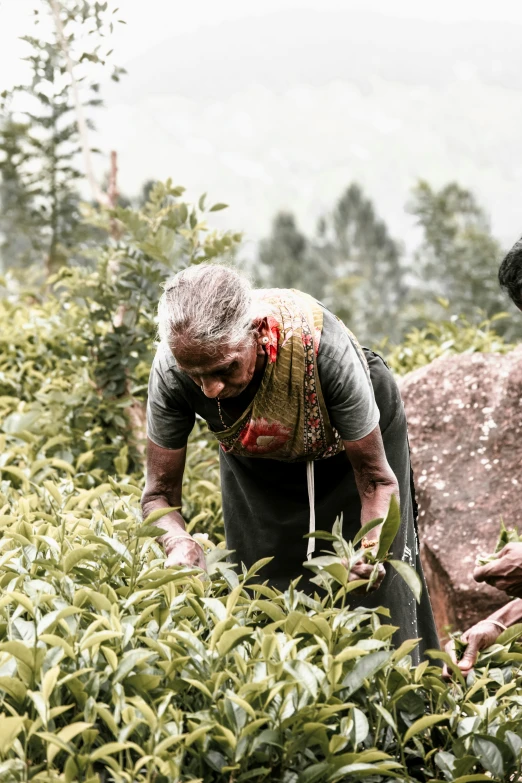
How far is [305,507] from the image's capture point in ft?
10.1

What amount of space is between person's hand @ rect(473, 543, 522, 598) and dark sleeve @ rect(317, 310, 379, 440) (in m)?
0.52

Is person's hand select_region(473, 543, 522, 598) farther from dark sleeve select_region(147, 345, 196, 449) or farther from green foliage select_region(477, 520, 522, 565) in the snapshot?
dark sleeve select_region(147, 345, 196, 449)

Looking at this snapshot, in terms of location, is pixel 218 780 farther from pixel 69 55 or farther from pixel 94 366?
pixel 69 55

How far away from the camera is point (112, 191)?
4.82 m

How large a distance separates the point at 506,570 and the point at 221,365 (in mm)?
817

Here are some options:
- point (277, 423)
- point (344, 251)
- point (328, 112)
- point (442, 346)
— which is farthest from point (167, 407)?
point (328, 112)

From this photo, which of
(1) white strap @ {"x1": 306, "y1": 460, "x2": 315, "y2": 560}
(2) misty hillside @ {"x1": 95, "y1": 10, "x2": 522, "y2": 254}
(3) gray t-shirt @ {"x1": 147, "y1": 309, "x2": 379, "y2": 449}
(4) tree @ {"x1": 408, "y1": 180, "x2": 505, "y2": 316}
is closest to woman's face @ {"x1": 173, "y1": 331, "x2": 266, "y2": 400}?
(3) gray t-shirt @ {"x1": 147, "y1": 309, "x2": 379, "y2": 449}

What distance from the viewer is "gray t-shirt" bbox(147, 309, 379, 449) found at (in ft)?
8.70

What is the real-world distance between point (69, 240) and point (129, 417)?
5.43m

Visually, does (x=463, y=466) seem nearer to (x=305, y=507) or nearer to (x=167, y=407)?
(x=305, y=507)

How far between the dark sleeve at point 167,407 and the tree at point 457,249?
31.4ft

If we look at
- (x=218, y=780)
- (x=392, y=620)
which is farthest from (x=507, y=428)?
(x=218, y=780)

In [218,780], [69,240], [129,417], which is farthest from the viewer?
Answer: [69,240]

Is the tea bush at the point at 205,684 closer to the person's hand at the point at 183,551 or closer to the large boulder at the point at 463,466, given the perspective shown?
the person's hand at the point at 183,551
